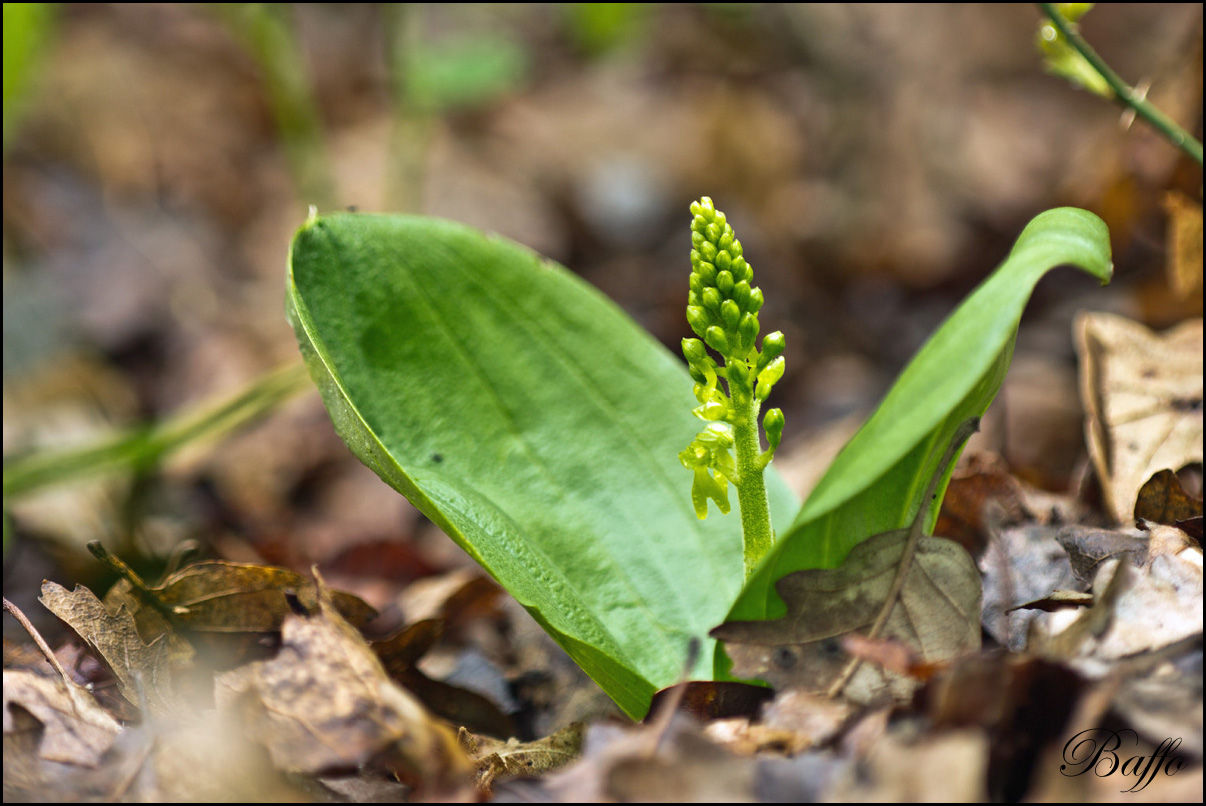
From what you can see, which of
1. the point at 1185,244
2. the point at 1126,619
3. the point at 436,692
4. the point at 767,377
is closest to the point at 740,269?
the point at 767,377

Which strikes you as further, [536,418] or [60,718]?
[536,418]

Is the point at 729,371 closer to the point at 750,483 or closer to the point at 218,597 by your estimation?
the point at 750,483

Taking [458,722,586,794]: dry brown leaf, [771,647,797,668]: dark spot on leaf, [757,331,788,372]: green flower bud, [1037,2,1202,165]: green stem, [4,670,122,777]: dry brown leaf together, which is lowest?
[458,722,586,794]: dry brown leaf

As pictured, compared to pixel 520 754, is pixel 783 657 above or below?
above

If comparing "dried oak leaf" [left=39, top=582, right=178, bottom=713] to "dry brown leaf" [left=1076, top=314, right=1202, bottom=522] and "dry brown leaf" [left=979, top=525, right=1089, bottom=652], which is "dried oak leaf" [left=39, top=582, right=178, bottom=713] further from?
"dry brown leaf" [left=1076, top=314, right=1202, bottom=522]

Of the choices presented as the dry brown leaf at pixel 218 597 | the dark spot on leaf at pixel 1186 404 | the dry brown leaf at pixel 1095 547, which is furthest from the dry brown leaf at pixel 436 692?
the dark spot on leaf at pixel 1186 404

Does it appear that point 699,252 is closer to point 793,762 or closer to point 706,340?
point 706,340

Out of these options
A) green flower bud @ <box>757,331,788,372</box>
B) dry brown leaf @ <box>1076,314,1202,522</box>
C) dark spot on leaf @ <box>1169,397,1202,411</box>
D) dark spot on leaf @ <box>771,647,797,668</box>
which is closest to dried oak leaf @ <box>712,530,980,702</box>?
dark spot on leaf @ <box>771,647,797,668</box>
